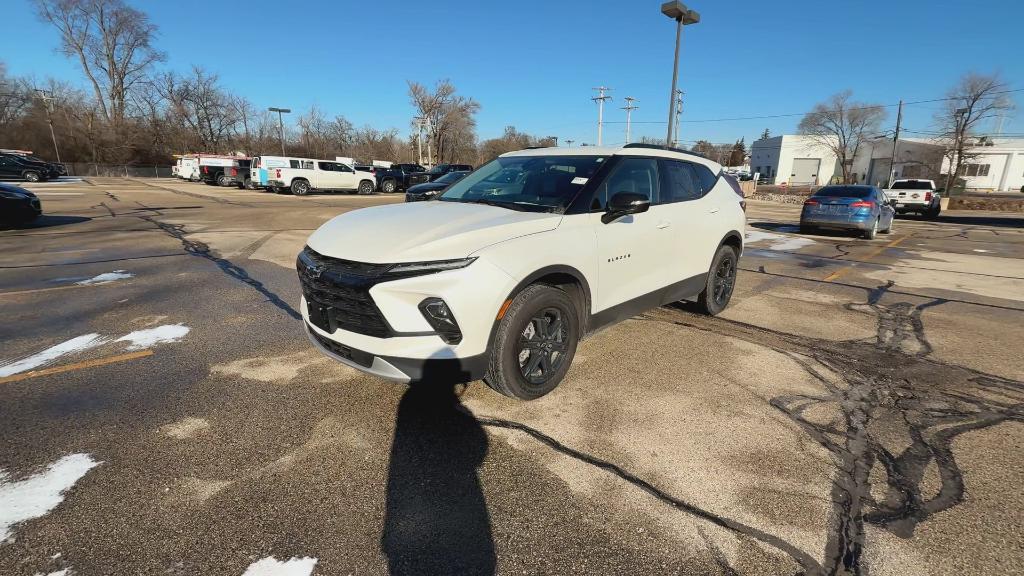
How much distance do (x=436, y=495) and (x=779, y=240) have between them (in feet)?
42.0

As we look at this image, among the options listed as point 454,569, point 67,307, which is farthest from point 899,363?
point 67,307

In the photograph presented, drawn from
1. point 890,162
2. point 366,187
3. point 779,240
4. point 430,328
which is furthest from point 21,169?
point 890,162

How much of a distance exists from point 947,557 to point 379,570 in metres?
2.43

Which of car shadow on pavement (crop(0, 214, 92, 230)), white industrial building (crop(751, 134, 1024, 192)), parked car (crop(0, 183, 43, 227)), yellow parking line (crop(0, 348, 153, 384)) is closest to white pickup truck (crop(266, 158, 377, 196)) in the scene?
car shadow on pavement (crop(0, 214, 92, 230))

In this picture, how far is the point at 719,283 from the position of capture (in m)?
5.53

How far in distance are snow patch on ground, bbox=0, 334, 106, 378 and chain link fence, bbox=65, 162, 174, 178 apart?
5806 cm

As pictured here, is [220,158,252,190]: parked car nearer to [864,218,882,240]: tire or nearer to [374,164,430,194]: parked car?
[374,164,430,194]: parked car

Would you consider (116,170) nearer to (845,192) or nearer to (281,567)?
(845,192)

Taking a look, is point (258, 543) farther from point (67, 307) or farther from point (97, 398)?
point (67, 307)

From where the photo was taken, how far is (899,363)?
4219 millimetres

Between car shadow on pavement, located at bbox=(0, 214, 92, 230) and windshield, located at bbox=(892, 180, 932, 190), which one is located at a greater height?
windshield, located at bbox=(892, 180, 932, 190)

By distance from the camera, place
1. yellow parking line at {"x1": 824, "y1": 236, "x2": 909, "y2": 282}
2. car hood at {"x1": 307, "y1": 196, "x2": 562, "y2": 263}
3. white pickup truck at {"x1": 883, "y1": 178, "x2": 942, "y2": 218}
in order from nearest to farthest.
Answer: car hood at {"x1": 307, "y1": 196, "x2": 562, "y2": 263}
yellow parking line at {"x1": 824, "y1": 236, "x2": 909, "y2": 282}
white pickup truck at {"x1": 883, "y1": 178, "x2": 942, "y2": 218}

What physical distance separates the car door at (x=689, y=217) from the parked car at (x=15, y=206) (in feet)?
48.0

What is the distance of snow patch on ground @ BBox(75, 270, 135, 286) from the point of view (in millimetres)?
6551
